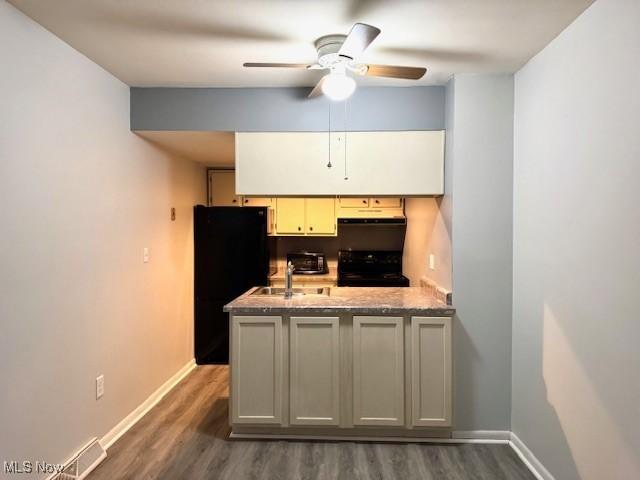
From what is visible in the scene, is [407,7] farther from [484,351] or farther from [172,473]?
[172,473]

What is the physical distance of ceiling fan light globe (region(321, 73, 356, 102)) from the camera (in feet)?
6.69

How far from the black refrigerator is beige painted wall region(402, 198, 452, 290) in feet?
4.98

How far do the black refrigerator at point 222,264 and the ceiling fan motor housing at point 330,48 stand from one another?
2.18 meters

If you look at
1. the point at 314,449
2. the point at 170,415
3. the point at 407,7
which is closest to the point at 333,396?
the point at 314,449

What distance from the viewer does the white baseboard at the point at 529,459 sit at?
85.1 inches

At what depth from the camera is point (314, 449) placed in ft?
8.25

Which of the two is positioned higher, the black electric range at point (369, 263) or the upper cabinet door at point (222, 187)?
the upper cabinet door at point (222, 187)

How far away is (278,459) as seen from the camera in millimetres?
2398

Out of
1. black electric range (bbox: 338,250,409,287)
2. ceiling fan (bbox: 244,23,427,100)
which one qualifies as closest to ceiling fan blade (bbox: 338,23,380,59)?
ceiling fan (bbox: 244,23,427,100)

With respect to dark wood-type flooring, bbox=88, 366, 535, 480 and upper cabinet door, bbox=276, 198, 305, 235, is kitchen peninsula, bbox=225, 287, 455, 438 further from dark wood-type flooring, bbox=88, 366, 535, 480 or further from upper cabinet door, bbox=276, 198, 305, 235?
upper cabinet door, bbox=276, 198, 305, 235

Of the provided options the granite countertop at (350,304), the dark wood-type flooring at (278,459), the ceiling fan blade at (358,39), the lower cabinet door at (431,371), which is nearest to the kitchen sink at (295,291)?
the granite countertop at (350,304)

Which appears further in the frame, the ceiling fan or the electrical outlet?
the electrical outlet

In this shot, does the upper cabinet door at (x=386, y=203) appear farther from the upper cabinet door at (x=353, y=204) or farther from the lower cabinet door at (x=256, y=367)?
the lower cabinet door at (x=256, y=367)

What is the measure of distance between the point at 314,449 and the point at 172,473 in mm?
852
